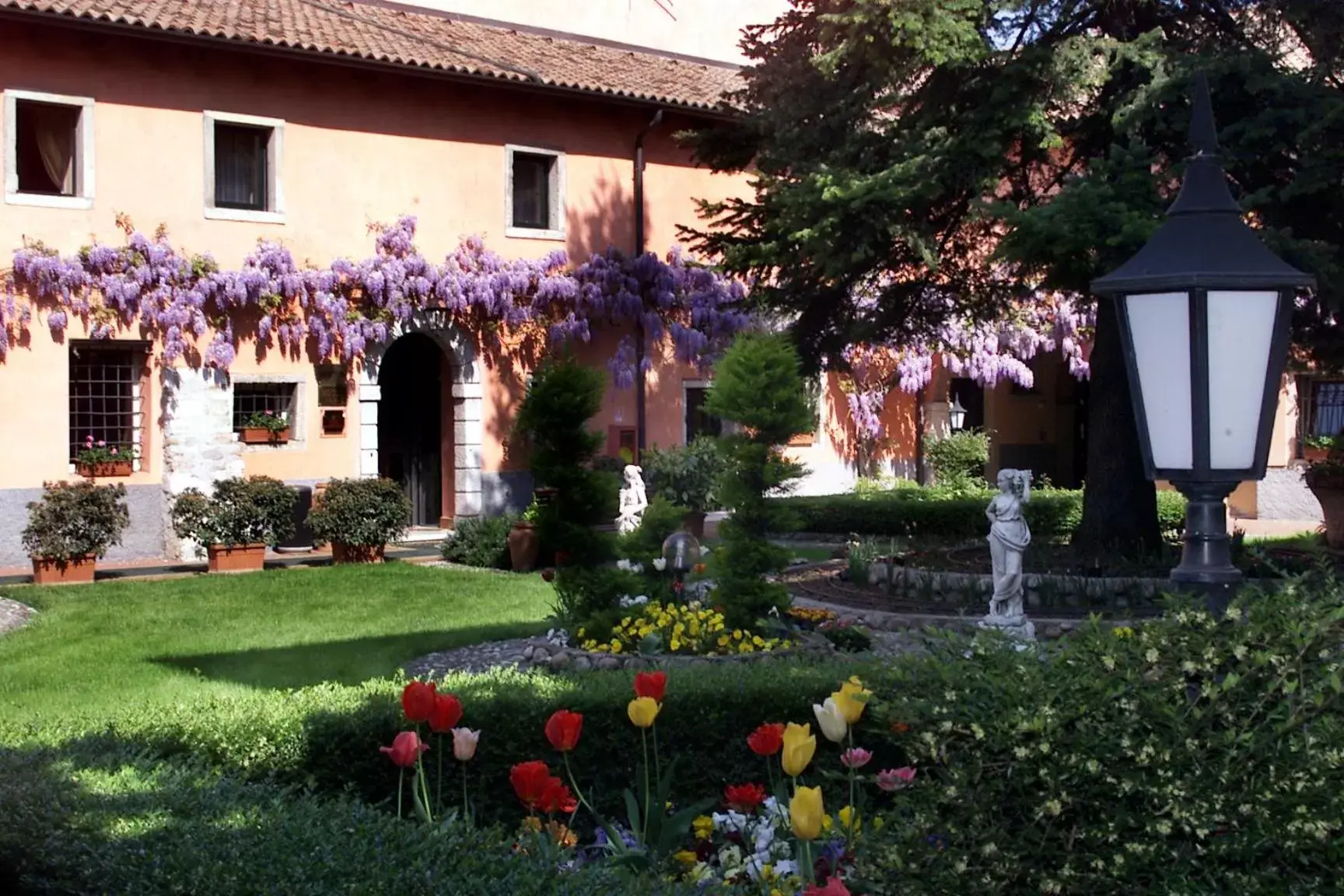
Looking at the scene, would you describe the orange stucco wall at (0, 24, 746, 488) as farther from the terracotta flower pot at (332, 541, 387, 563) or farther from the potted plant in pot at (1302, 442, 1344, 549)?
the potted plant in pot at (1302, 442, 1344, 549)

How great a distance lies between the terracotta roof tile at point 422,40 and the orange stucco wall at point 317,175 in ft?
1.45

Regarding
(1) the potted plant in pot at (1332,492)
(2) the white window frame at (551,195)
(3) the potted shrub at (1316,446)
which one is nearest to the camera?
(1) the potted plant in pot at (1332,492)

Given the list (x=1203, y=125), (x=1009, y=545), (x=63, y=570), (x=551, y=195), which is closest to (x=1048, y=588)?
(x=1009, y=545)

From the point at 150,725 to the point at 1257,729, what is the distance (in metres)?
3.96

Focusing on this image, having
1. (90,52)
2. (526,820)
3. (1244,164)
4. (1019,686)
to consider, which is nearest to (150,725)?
(526,820)

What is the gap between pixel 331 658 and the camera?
1012 centimetres

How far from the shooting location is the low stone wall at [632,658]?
28.3 ft

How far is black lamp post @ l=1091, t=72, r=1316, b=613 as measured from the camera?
4.26 metres

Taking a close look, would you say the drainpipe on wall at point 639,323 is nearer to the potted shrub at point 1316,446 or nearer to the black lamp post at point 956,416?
the black lamp post at point 956,416

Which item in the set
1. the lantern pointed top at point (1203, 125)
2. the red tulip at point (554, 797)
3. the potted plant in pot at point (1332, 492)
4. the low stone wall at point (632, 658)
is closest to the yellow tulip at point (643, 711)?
the red tulip at point (554, 797)

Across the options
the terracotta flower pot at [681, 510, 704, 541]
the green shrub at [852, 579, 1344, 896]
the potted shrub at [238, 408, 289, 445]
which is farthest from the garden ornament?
the potted shrub at [238, 408, 289, 445]

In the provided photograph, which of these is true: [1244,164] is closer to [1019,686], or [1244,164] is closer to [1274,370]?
[1274,370]

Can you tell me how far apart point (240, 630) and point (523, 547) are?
5.23 m

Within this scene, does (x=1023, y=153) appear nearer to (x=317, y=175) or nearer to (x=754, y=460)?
(x=754, y=460)
